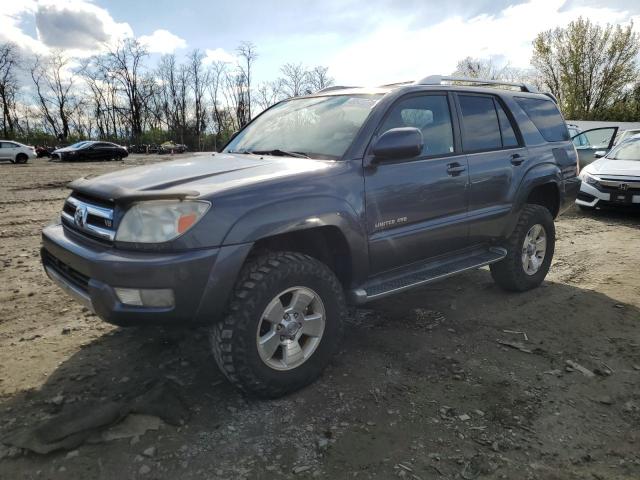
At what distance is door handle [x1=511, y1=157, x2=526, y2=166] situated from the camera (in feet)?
13.9

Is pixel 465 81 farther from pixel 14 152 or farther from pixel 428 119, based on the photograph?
pixel 14 152

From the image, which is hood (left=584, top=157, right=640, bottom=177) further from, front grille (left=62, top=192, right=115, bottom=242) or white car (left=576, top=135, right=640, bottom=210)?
front grille (left=62, top=192, right=115, bottom=242)

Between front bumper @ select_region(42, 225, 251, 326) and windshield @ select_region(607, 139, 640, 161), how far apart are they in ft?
30.5

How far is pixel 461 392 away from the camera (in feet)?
9.59

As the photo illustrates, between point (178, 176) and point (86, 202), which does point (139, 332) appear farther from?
point (178, 176)

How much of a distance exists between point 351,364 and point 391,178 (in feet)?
4.33

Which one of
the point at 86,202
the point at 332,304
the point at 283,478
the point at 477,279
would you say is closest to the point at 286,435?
the point at 283,478

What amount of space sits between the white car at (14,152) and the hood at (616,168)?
29.2 metres

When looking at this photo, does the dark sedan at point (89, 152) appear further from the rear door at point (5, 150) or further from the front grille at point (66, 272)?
the front grille at point (66, 272)

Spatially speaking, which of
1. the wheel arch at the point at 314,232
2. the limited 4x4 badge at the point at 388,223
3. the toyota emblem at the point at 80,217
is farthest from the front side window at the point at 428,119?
the toyota emblem at the point at 80,217

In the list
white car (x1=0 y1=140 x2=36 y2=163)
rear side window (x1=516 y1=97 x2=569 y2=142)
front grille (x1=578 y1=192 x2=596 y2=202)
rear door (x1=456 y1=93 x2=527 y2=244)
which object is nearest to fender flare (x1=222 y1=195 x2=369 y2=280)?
rear door (x1=456 y1=93 x2=527 y2=244)

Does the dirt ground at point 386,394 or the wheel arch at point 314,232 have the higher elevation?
the wheel arch at point 314,232

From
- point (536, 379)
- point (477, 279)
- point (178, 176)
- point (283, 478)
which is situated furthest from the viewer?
point (477, 279)

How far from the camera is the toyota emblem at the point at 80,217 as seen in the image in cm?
277
